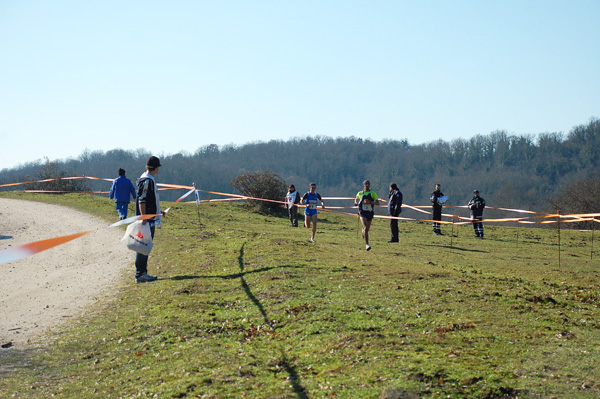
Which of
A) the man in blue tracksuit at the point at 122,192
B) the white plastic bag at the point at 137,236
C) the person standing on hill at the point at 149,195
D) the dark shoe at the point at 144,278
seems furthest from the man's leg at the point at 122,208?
the white plastic bag at the point at 137,236

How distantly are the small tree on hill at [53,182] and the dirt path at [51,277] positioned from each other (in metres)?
19.9

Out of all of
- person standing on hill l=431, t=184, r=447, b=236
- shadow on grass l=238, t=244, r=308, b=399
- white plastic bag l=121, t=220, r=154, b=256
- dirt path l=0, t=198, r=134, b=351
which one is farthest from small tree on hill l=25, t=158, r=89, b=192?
shadow on grass l=238, t=244, r=308, b=399

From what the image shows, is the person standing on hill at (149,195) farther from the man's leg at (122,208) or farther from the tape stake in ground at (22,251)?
the man's leg at (122,208)

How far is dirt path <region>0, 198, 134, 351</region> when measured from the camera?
→ 873cm

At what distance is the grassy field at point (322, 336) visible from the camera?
5656 mm

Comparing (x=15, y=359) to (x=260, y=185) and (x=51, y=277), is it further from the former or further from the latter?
(x=260, y=185)

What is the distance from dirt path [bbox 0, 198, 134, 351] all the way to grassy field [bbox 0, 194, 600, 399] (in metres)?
0.53

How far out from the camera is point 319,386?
5.60 meters

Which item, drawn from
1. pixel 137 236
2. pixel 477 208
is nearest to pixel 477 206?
pixel 477 208

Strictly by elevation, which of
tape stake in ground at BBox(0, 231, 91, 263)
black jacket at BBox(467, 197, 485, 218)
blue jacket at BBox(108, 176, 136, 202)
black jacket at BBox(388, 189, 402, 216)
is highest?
blue jacket at BBox(108, 176, 136, 202)

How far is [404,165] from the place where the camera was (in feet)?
526

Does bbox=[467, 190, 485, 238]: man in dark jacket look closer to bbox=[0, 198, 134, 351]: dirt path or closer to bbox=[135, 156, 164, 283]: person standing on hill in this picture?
bbox=[0, 198, 134, 351]: dirt path

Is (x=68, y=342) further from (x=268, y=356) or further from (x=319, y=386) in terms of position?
(x=319, y=386)

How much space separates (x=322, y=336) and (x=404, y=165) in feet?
513
